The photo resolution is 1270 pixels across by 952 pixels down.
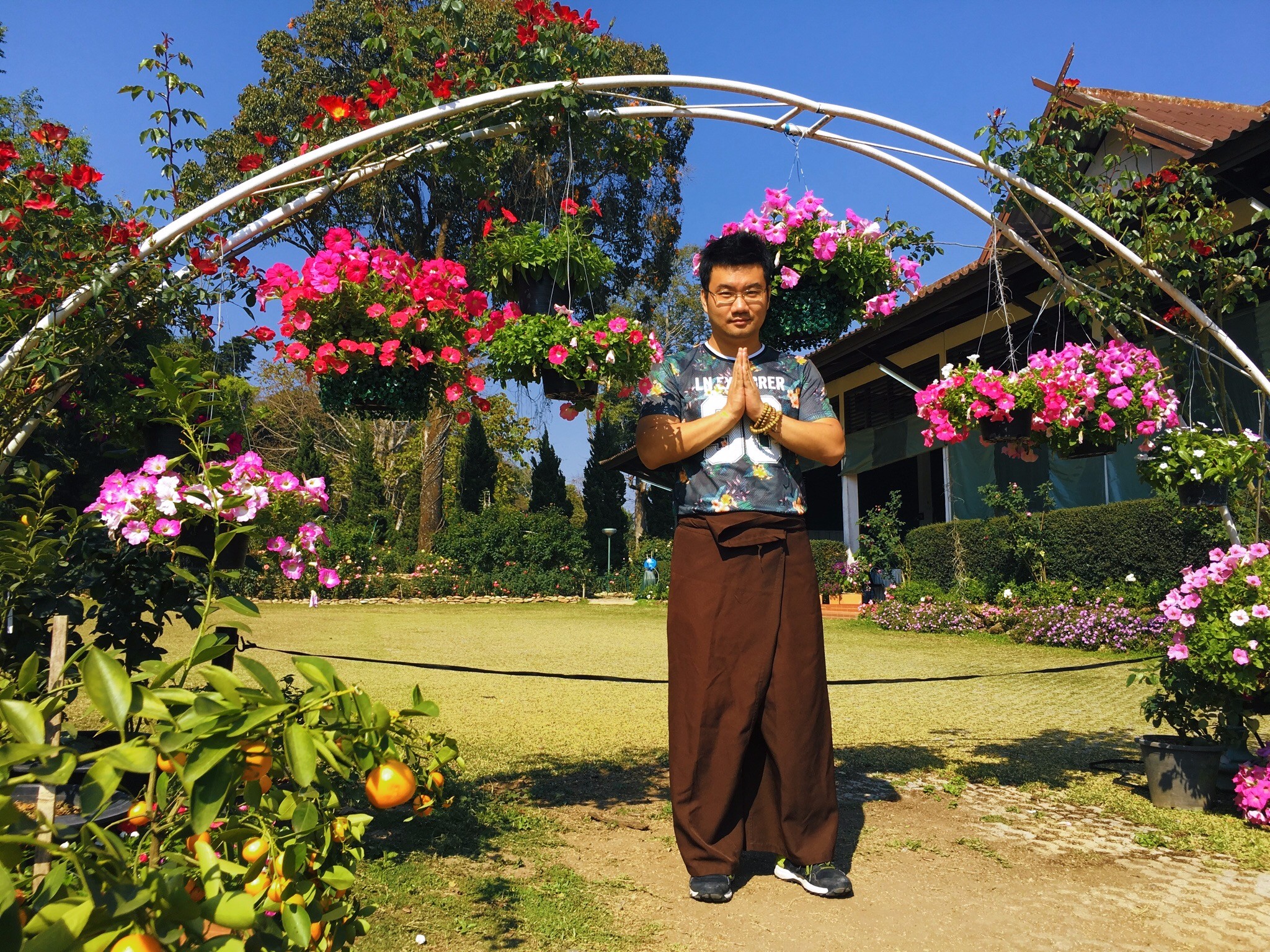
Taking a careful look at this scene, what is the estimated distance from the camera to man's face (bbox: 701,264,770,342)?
290 centimetres

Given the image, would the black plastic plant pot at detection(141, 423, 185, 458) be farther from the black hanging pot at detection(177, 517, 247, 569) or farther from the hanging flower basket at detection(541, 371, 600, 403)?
the hanging flower basket at detection(541, 371, 600, 403)

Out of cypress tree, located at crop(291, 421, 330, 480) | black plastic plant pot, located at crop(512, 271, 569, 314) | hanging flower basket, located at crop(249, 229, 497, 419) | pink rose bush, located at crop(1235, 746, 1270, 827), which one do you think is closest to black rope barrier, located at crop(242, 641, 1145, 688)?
pink rose bush, located at crop(1235, 746, 1270, 827)

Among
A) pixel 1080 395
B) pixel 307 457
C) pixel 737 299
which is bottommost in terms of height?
pixel 1080 395

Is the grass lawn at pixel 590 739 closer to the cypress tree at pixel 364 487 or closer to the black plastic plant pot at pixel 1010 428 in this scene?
the black plastic plant pot at pixel 1010 428

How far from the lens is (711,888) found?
106 inches

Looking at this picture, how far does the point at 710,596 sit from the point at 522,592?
1651 cm

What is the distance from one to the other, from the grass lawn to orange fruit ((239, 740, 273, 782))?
1.01 metres

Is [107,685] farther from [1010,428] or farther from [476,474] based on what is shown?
[476,474]

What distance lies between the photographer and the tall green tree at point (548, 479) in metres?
24.8

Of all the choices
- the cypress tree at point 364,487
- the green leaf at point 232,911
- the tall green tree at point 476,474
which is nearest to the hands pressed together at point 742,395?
the green leaf at point 232,911

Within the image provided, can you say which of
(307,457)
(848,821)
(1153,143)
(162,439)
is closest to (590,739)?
(848,821)

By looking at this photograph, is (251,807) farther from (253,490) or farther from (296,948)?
(253,490)

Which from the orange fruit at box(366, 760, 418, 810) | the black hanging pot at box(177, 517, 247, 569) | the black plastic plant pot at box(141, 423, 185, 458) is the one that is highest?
the black plastic plant pot at box(141, 423, 185, 458)

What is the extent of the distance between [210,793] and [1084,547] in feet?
36.5
